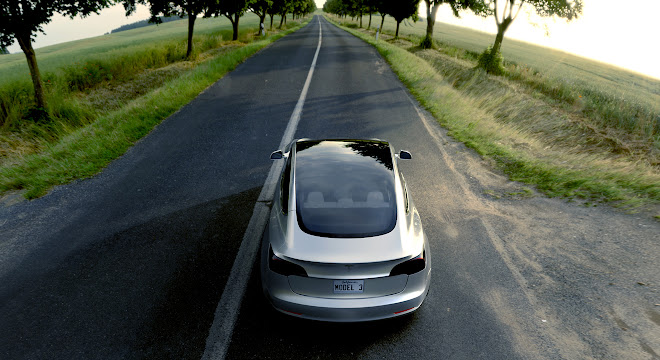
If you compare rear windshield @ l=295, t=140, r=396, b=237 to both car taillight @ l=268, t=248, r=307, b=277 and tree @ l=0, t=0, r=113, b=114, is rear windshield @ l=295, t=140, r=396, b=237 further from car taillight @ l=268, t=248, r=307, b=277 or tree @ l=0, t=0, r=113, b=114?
tree @ l=0, t=0, r=113, b=114

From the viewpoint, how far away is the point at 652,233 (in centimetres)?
494

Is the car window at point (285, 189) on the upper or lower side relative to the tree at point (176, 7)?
lower

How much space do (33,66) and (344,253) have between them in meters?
12.6

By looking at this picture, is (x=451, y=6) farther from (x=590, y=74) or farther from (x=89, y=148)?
(x=89, y=148)

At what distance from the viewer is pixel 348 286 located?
2.93 meters

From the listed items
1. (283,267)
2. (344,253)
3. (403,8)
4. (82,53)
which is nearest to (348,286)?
(344,253)

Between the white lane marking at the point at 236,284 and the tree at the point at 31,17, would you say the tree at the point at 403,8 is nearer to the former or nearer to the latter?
the tree at the point at 31,17

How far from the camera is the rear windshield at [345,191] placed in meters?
3.09

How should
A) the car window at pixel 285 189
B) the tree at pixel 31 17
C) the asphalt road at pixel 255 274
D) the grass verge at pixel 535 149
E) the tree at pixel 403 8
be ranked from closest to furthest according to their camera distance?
the asphalt road at pixel 255 274, the car window at pixel 285 189, the grass verge at pixel 535 149, the tree at pixel 31 17, the tree at pixel 403 8

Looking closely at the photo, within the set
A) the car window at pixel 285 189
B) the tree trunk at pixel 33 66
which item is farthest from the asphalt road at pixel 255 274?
the tree trunk at pixel 33 66

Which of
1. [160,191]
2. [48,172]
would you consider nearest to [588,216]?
[160,191]

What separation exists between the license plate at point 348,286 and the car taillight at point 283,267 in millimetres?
287

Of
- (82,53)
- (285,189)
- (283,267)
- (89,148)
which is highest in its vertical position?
(82,53)

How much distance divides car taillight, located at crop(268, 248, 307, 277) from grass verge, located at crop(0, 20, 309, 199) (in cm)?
514
